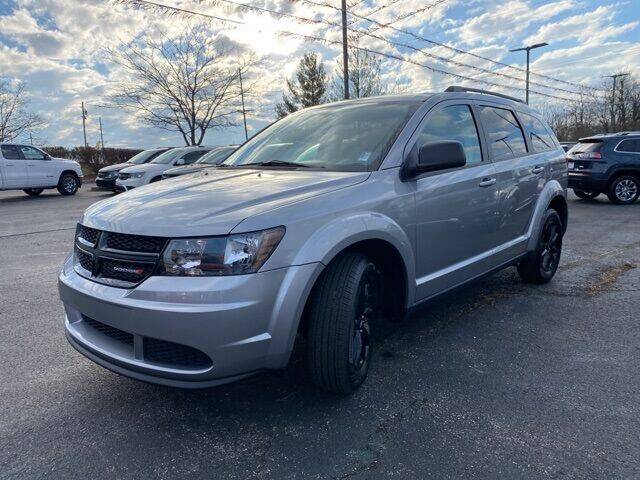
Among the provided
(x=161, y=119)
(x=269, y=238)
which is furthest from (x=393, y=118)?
(x=161, y=119)

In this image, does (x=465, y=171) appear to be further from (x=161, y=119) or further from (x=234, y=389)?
(x=161, y=119)

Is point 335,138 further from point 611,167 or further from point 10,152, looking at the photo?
point 10,152

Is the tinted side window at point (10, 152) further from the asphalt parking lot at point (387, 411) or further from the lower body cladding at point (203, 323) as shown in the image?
the lower body cladding at point (203, 323)

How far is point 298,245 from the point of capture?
7.45ft

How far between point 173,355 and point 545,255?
398 cm

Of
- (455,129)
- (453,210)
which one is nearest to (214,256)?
(453,210)

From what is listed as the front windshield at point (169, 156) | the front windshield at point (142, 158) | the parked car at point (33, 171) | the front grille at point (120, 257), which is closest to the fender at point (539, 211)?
the front grille at point (120, 257)

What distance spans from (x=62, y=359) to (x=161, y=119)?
90.8ft

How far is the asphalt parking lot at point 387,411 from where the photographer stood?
2156 mm

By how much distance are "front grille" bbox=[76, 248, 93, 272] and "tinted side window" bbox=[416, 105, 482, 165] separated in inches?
83.2

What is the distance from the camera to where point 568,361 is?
10.3ft

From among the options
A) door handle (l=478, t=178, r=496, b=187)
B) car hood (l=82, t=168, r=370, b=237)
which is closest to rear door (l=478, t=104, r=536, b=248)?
door handle (l=478, t=178, r=496, b=187)

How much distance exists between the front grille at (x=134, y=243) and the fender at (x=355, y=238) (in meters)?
0.64

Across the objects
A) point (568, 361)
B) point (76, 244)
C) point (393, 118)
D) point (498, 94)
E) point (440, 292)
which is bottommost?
point (568, 361)
